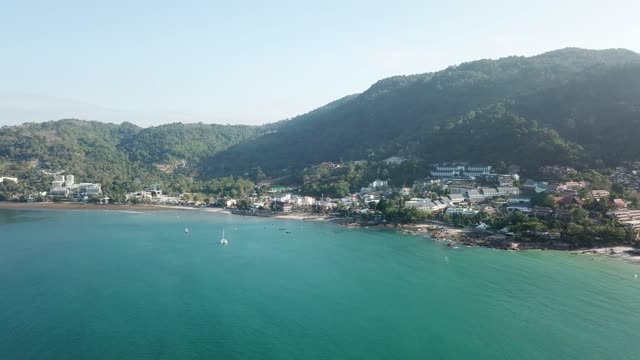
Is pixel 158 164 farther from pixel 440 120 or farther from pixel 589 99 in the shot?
pixel 589 99

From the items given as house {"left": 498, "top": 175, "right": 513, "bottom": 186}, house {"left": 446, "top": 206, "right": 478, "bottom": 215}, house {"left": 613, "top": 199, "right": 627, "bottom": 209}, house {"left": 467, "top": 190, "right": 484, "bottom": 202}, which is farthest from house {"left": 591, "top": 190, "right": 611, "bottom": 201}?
house {"left": 467, "top": 190, "right": 484, "bottom": 202}

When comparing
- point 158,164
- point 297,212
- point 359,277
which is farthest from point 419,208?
point 158,164

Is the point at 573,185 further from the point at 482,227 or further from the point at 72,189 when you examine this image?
the point at 72,189

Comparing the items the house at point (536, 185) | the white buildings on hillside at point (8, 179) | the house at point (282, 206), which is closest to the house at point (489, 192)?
the house at point (536, 185)

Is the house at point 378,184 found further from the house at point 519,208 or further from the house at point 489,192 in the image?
the house at point 519,208

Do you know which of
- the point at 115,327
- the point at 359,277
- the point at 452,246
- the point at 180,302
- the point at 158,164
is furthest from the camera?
the point at 158,164

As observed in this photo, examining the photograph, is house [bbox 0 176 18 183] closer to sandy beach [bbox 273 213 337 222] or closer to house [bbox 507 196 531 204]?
sandy beach [bbox 273 213 337 222]
